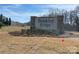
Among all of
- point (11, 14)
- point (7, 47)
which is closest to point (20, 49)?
point (7, 47)

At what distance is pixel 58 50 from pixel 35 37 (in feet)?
0.95

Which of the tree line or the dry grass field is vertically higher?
the tree line

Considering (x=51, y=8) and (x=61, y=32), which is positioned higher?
(x=51, y=8)

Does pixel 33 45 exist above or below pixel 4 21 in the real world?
below

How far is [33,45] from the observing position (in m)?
3.77

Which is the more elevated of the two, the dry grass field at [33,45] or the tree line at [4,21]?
the tree line at [4,21]

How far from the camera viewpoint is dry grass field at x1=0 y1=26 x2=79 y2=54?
3.77 m

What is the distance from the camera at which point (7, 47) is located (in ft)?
12.4

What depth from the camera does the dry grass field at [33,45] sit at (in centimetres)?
377

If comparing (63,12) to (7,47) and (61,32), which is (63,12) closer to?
(61,32)
